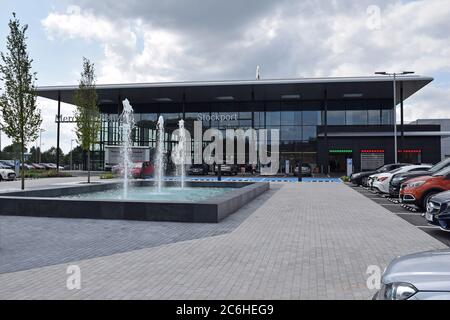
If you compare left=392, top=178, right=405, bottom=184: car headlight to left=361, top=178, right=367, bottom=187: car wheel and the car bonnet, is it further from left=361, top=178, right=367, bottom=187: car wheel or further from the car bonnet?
the car bonnet

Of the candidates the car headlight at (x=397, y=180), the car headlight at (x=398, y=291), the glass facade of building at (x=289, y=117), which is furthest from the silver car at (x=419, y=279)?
the glass facade of building at (x=289, y=117)

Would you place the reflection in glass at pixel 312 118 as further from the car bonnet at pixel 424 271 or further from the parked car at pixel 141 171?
the car bonnet at pixel 424 271

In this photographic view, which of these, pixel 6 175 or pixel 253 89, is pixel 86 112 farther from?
pixel 253 89

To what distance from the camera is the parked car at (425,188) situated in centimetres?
1240

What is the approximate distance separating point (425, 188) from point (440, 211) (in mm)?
4598

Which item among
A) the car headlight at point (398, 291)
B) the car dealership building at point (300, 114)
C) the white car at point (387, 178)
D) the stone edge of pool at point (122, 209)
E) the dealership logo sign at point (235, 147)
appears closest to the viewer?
the car headlight at point (398, 291)

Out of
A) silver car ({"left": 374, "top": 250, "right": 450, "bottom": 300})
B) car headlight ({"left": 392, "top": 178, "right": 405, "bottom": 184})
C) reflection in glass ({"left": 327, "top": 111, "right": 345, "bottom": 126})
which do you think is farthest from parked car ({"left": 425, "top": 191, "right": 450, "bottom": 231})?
reflection in glass ({"left": 327, "top": 111, "right": 345, "bottom": 126})

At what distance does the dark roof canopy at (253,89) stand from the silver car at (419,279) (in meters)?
35.3

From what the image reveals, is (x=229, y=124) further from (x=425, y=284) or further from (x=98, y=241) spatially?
(x=425, y=284)

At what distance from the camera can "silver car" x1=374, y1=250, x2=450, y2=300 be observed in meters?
2.84

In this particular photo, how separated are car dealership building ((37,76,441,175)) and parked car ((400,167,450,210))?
84.5ft
